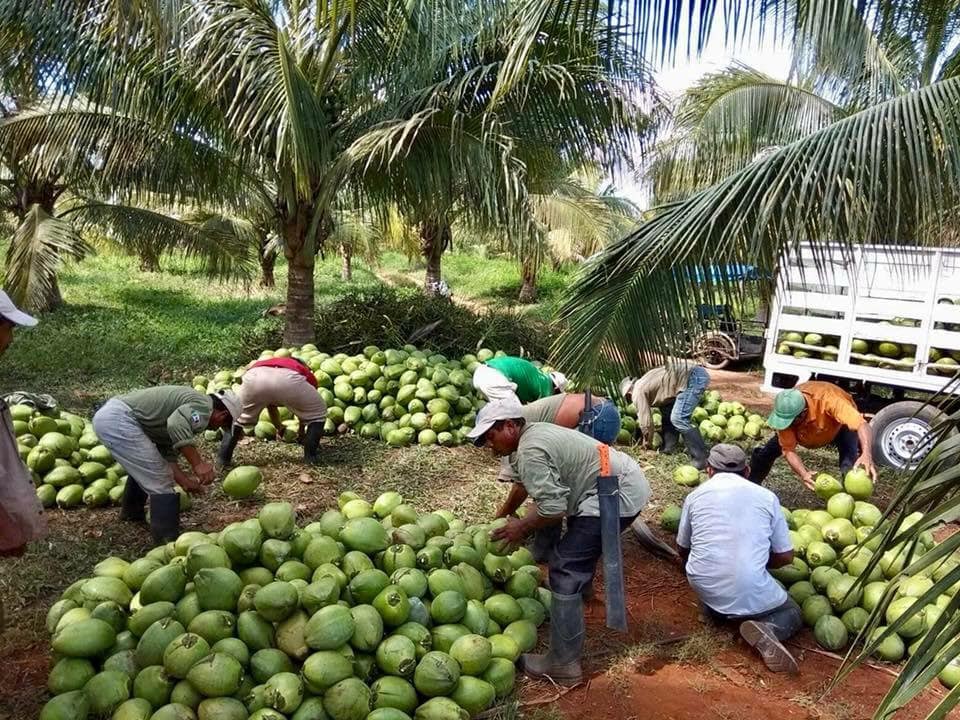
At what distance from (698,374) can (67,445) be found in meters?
5.34

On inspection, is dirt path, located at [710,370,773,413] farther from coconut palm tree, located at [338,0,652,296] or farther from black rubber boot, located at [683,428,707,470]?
coconut palm tree, located at [338,0,652,296]

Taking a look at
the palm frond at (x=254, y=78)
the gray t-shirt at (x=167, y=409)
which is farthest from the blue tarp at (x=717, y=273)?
the palm frond at (x=254, y=78)

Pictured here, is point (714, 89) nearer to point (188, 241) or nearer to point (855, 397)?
point (855, 397)

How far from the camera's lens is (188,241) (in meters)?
10.2

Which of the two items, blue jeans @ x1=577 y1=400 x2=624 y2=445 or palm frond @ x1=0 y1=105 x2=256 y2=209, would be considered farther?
palm frond @ x1=0 y1=105 x2=256 y2=209

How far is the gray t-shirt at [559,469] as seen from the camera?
338 cm

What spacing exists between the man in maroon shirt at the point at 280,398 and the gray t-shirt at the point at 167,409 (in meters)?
1.10

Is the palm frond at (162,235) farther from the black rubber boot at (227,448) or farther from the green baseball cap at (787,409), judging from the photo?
the green baseball cap at (787,409)

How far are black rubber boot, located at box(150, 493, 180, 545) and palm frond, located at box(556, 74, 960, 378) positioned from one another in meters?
2.60

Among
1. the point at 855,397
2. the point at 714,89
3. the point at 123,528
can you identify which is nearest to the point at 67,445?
the point at 123,528

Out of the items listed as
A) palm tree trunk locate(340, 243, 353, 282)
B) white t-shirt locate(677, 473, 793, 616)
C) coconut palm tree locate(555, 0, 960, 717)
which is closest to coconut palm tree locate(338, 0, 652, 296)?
coconut palm tree locate(555, 0, 960, 717)

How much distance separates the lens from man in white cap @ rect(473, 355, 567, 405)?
5871 millimetres

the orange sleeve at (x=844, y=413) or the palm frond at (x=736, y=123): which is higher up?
the palm frond at (x=736, y=123)

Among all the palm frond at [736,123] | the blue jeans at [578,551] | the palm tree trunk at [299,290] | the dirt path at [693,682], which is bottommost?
the dirt path at [693,682]
